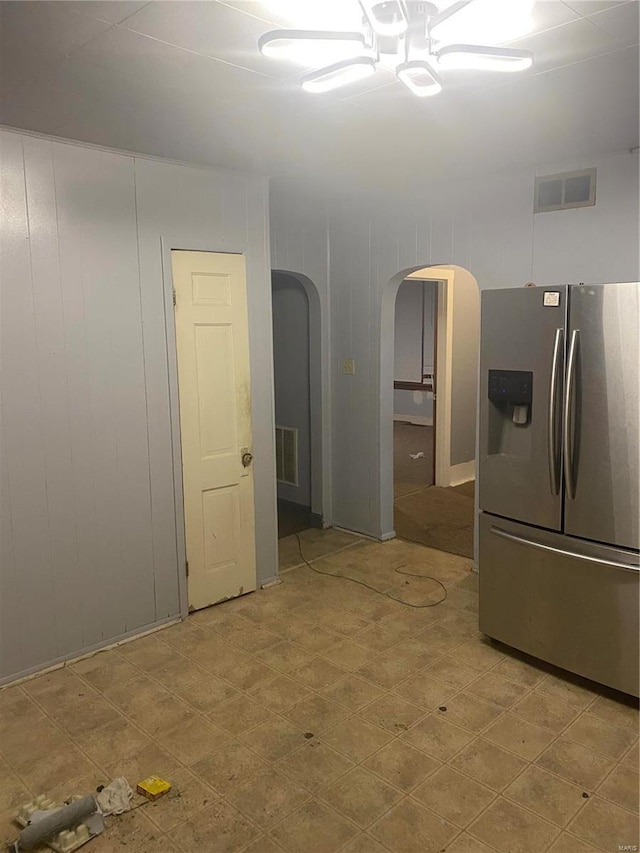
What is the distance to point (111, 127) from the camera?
2.88 metres

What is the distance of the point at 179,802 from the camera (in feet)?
7.71

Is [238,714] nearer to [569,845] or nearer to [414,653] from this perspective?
[414,653]

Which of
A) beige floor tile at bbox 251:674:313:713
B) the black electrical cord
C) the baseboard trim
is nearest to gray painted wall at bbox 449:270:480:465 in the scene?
the black electrical cord

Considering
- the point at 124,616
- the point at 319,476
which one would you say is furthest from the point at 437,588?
the point at 124,616

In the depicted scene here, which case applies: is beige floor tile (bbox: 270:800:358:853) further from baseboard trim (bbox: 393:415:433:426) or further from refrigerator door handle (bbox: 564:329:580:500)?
baseboard trim (bbox: 393:415:433:426)

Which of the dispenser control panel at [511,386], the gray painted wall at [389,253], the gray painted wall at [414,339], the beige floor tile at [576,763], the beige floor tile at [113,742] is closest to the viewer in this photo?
the beige floor tile at [576,763]

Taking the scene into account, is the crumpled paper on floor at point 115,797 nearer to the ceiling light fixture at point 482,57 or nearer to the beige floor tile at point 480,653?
the beige floor tile at point 480,653

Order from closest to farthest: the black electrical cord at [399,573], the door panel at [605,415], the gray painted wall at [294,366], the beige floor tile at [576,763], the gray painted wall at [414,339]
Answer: the beige floor tile at [576,763], the door panel at [605,415], the black electrical cord at [399,573], the gray painted wall at [294,366], the gray painted wall at [414,339]

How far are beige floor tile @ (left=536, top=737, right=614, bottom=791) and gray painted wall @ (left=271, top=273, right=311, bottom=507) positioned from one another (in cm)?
333

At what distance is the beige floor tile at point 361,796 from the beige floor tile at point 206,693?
0.76m

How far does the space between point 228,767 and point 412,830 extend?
2.46 ft

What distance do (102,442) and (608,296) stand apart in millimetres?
2496

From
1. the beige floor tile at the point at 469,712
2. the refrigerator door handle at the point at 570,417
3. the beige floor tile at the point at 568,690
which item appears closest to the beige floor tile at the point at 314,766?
the beige floor tile at the point at 469,712

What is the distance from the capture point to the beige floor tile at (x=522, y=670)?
312 centimetres
